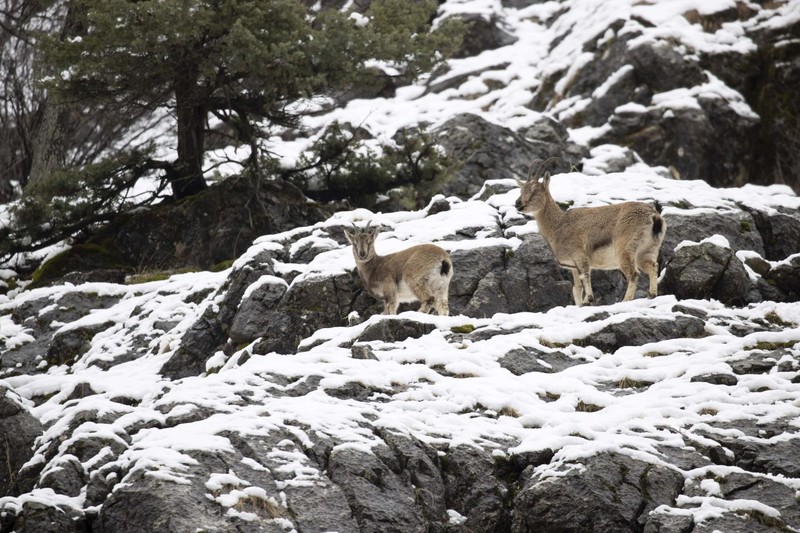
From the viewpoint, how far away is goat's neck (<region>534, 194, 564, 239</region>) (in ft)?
44.6

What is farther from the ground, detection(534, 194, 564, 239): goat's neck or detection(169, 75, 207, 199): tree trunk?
detection(169, 75, 207, 199): tree trunk

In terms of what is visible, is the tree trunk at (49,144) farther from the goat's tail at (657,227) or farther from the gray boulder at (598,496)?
the gray boulder at (598,496)

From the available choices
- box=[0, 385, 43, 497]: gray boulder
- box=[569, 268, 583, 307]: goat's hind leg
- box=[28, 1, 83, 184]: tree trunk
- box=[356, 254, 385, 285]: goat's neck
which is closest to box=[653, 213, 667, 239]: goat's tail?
box=[569, 268, 583, 307]: goat's hind leg

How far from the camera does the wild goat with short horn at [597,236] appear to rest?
12.3 meters

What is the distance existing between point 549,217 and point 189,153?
9415 mm

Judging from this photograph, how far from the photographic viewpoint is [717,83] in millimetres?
24859

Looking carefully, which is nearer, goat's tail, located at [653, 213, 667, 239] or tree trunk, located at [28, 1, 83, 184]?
goat's tail, located at [653, 213, 667, 239]

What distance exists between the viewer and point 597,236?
12.8m

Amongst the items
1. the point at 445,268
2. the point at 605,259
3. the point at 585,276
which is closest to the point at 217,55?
the point at 445,268

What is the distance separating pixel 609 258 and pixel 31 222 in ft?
37.9

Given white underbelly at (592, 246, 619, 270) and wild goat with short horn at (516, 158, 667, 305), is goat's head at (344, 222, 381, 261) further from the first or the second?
white underbelly at (592, 246, 619, 270)

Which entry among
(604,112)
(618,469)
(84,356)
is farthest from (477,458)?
(604,112)

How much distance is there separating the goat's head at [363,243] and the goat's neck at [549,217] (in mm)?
2648

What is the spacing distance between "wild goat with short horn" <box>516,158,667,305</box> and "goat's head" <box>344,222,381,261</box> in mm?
2423
